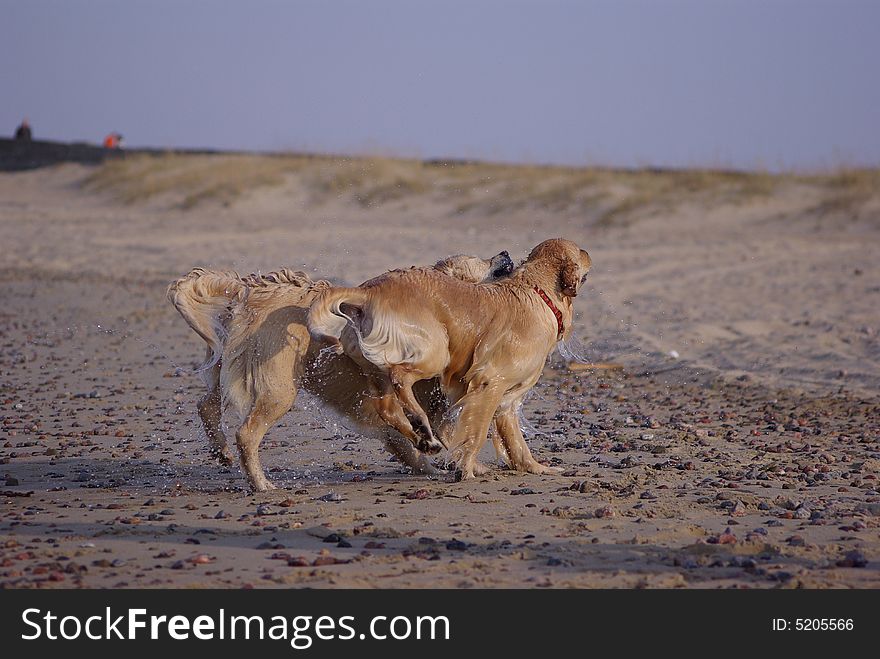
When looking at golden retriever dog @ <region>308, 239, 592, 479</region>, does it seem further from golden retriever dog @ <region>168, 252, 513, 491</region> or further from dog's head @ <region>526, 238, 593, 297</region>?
golden retriever dog @ <region>168, 252, 513, 491</region>

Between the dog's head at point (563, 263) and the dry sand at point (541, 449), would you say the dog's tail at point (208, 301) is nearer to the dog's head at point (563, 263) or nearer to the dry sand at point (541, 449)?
the dry sand at point (541, 449)

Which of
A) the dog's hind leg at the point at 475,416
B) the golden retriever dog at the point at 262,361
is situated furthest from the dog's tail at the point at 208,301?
the dog's hind leg at the point at 475,416

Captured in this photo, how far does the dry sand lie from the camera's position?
17.5ft

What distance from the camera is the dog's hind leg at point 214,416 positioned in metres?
7.40

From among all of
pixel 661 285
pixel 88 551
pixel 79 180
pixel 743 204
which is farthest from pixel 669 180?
pixel 88 551

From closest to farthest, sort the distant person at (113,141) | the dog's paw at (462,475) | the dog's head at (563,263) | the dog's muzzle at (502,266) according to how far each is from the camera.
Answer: the dog's paw at (462,475)
the dog's head at (563,263)
the dog's muzzle at (502,266)
the distant person at (113,141)

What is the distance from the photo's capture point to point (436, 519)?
20.2 feet

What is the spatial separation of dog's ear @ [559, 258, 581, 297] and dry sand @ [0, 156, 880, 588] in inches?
42.9

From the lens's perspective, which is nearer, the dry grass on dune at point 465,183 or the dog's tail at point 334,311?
the dog's tail at point 334,311

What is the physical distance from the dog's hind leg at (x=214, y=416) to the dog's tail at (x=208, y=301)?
0.25 meters

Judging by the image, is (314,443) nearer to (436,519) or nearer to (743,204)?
(436,519)

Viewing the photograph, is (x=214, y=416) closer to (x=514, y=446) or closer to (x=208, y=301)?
(x=208, y=301)

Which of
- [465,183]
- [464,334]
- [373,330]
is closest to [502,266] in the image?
[464,334]

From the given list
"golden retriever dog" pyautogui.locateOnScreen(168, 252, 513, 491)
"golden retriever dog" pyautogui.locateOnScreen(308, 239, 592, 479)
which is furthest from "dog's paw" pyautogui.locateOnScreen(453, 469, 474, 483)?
"golden retriever dog" pyautogui.locateOnScreen(168, 252, 513, 491)
